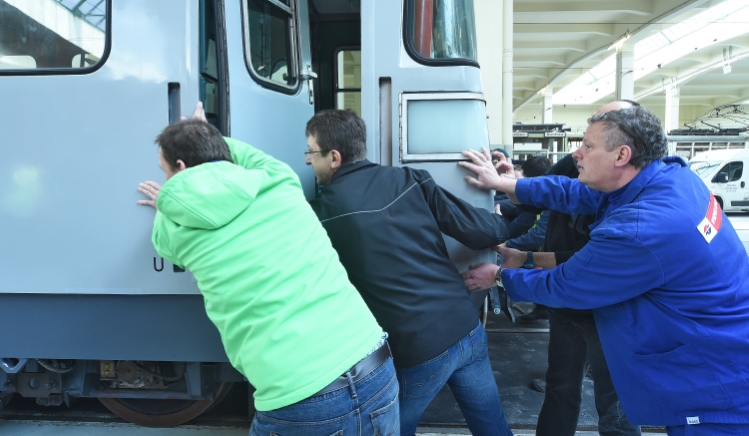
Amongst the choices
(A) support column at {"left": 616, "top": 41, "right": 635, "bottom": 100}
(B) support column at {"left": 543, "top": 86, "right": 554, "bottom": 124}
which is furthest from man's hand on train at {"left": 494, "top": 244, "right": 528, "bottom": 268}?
(B) support column at {"left": 543, "top": 86, "right": 554, "bottom": 124}

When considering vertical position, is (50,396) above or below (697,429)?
below

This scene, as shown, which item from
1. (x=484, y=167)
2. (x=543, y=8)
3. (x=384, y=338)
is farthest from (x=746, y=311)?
(x=543, y=8)

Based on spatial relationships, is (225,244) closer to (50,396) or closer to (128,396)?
(128,396)

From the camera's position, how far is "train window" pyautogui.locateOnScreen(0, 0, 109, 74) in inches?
92.0

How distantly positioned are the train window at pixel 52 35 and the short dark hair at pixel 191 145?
93 centimetres

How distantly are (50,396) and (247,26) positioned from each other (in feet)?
7.49

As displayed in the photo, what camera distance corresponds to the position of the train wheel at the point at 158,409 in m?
3.12

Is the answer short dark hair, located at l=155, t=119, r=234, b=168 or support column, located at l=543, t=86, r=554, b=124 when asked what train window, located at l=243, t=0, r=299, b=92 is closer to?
short dark hair, located at l=155, t=119, r=234, b=168

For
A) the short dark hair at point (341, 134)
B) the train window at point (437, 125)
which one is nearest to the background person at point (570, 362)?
the train window at point (437, 125)

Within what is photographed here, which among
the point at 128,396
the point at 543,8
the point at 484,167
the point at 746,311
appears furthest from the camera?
the point at 543,8

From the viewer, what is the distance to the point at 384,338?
1.76 meters

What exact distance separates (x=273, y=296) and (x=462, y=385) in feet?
3.64

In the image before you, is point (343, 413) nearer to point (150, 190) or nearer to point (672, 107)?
point (150, 190)

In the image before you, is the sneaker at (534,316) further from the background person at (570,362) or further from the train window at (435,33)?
the train window at (435,33)
